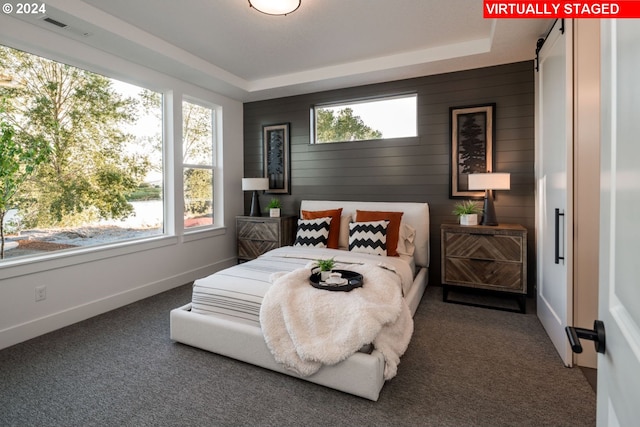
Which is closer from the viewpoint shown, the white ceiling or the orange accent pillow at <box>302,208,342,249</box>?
the white ceiling

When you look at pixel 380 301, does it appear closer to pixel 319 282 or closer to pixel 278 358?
pixel 319 282

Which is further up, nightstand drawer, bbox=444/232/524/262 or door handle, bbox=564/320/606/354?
door handle, bbox=564/320/606/354

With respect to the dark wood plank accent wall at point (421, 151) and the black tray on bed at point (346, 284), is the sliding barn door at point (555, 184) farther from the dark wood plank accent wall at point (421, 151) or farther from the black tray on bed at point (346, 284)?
the black tray on bed at point (346, 284)

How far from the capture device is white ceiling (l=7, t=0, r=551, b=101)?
278 centimetres

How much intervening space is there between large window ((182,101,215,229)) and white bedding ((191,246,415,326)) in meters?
1.86

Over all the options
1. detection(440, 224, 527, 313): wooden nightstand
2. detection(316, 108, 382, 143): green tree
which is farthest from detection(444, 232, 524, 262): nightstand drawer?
detection(316, 108, 382, 143): green tree

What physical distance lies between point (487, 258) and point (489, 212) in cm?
50

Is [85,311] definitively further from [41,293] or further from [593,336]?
[593,336]

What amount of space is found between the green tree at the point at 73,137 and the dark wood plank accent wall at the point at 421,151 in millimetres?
2018

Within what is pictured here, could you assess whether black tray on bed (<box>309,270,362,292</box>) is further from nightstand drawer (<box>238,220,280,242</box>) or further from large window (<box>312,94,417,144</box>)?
large window (<box>312,94,417,144</box>)

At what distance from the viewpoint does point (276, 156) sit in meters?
5.04

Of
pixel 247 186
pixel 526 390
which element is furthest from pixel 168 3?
pixel 526 390

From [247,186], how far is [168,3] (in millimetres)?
2438

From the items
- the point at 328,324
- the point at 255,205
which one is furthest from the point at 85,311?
the point at 328,324
